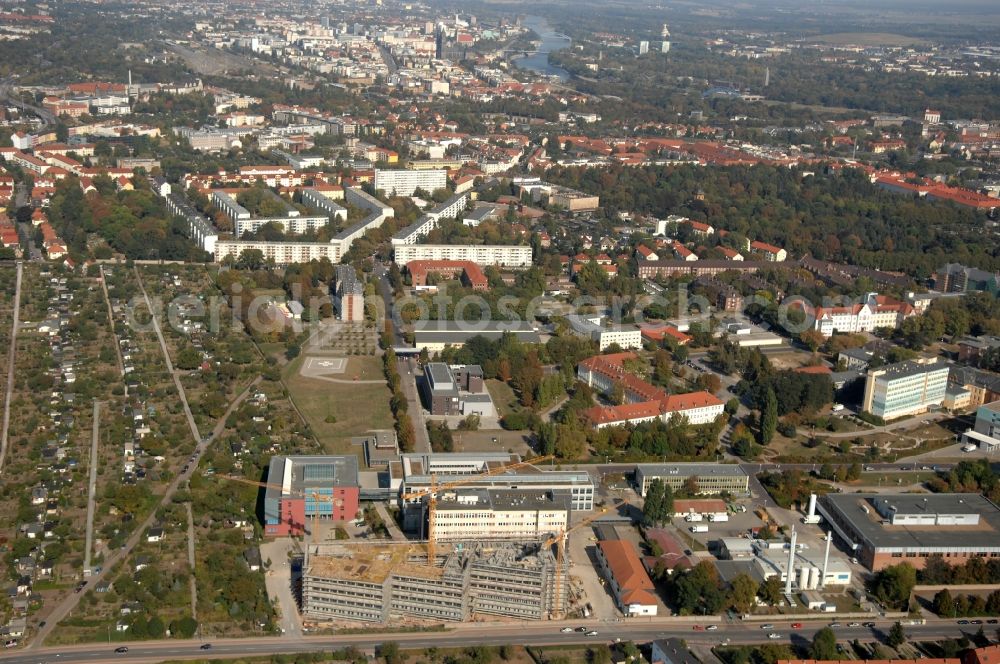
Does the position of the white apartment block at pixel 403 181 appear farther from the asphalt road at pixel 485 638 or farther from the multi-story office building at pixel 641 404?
the asphalt road at pixel 485 638

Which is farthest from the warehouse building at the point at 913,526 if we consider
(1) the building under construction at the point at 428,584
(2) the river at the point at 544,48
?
(2) the river at the point at 544,48

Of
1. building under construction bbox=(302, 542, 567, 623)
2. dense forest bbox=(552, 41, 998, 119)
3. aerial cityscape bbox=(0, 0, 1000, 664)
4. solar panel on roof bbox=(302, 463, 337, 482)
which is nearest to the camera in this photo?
building under construction bbox=(302, 542, 567, 623)

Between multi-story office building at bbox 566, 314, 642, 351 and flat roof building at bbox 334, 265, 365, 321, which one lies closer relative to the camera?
multi-story office building at bbox 566, 314, 642, 351

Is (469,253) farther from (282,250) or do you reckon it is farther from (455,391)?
(455,391)

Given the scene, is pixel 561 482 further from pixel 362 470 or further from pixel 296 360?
pixel 296 360

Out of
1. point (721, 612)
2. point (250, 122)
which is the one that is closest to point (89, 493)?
point (721, 612)

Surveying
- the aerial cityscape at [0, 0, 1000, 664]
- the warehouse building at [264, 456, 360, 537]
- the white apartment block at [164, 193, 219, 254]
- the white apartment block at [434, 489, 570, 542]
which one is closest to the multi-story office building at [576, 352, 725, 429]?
the aerial cityscape at [0, 0, 1000, 664]

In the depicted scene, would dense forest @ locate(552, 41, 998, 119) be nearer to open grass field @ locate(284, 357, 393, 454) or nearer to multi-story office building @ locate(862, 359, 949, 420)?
multi-story office building @ locate(862, 359, 949, 420)
